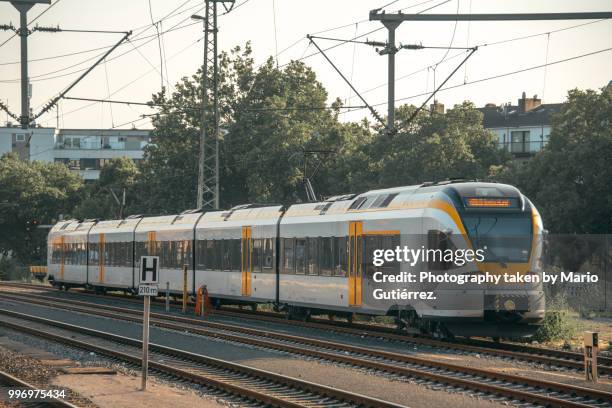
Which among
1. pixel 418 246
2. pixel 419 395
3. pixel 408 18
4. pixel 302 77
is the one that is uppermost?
pixel 302 77

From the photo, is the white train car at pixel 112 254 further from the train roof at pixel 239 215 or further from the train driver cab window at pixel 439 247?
the train driver cab window at pixel 439 247

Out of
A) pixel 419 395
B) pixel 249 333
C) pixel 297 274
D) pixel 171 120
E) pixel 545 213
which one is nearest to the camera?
pixel 419 395

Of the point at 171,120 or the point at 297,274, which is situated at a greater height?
the point at 171,120

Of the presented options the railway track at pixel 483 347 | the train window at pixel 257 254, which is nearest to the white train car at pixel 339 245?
the railway track at pixel 483 347

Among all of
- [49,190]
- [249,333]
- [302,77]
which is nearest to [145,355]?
[249,333]

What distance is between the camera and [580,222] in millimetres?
45719

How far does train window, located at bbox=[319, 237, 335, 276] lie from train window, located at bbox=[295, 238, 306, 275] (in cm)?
123

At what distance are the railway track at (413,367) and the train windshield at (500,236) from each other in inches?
129

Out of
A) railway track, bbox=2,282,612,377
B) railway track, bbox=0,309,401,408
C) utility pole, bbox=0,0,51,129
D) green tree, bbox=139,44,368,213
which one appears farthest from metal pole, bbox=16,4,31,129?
green tree, bbox=139,44,368,213

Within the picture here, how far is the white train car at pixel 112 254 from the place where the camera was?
46531mm

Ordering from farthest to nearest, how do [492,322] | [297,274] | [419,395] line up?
[297,274]
[492,322]
[419,395]

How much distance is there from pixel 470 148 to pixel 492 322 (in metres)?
38.9

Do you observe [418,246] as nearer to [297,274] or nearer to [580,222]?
[297,274]

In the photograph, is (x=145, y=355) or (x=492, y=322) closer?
(x=145, y=355)
